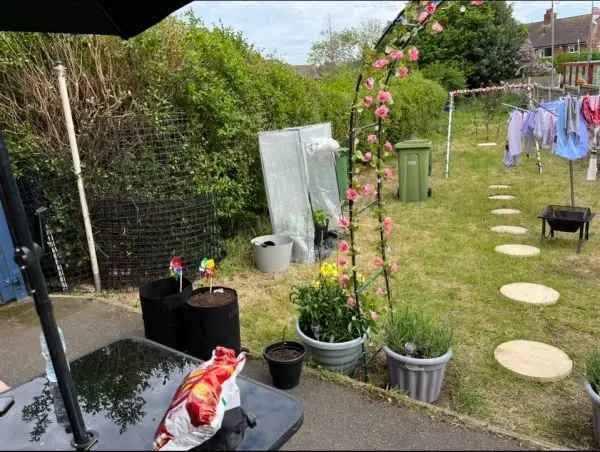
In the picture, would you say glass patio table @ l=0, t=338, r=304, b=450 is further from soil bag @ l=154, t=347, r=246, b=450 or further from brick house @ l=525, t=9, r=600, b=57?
brick house @ l=525, t=9, r=600, b=57

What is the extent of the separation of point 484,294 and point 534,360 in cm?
114

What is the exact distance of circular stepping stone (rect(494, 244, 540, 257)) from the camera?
511 cm

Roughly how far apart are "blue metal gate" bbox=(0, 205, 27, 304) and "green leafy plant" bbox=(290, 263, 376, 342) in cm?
277

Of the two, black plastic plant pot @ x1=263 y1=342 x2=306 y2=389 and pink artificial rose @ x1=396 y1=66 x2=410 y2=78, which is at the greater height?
pink artificial rose @ x1=396 y1=66 x2=410 y2=78

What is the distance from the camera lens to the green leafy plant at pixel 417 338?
270 cm

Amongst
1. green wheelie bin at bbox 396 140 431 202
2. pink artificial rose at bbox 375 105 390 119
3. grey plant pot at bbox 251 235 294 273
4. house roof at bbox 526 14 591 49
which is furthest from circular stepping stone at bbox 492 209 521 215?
house roof at bbox 526 14 591 49

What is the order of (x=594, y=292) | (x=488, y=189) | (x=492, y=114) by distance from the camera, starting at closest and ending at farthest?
1. (x=594, y=292)
2. (x=488, y=189)
3. (x=492, y=114)

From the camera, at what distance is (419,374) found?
8.67 ft

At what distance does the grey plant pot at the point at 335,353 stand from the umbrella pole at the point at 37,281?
1.69m

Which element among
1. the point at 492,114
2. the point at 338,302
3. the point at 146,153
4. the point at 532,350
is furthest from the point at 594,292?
the point at 492,114

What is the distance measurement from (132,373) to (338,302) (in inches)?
60.7

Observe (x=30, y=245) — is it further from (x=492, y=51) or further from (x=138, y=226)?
(x=492, y=51)

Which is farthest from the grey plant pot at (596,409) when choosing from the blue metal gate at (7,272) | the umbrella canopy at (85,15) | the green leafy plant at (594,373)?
the blue metal gate at (7,272)

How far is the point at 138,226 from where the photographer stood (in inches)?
174
